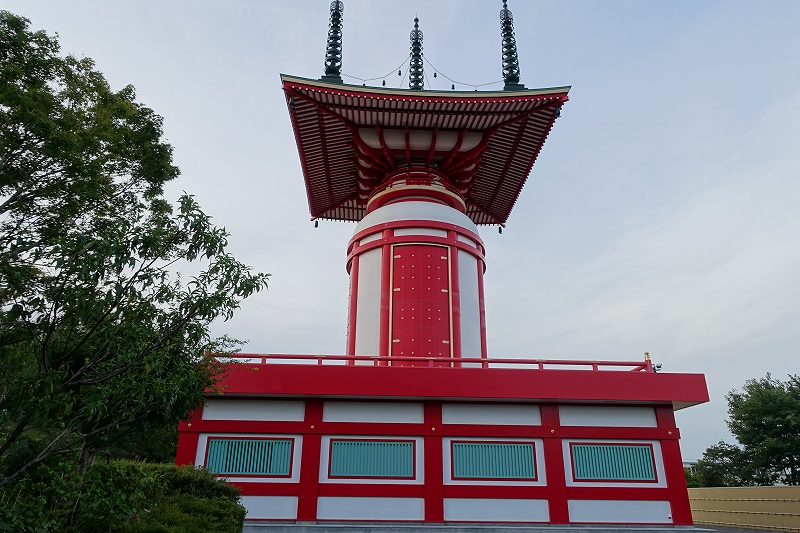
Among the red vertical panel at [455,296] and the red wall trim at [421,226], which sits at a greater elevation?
the red wall trim at [421,226]

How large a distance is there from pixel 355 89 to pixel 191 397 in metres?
10.2

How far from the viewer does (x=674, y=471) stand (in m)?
11.9

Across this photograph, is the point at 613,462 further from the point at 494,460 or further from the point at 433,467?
the point at 433,467

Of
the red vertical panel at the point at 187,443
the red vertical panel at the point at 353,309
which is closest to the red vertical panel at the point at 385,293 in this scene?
the red vertical panel at the point at 353,309

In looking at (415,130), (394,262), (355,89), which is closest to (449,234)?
(394,262)

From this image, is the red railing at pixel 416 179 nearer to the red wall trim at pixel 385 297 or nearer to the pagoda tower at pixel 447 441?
the red wall trim at pixel 385 297

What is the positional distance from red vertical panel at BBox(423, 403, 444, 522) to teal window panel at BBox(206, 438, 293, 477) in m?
3.02

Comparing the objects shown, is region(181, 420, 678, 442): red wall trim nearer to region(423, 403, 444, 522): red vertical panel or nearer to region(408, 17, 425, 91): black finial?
region(423, 403, 444, 522): red vertical panel

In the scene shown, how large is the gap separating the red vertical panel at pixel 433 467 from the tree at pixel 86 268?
495cm

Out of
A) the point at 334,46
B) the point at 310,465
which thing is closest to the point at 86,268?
the point at 310,465

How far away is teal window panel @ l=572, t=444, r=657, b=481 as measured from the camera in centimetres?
1184

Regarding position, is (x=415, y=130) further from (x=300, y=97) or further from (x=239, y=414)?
(x=239, y=414)

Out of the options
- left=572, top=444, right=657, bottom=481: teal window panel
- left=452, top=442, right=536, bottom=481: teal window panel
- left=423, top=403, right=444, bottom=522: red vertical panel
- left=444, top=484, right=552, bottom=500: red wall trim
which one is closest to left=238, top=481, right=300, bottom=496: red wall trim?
left=423, top=403, right=444, bottom=522: red vertical panel

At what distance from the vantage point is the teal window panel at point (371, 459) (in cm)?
1153
